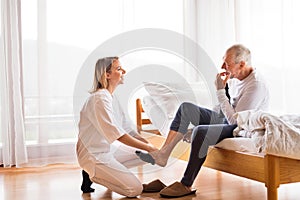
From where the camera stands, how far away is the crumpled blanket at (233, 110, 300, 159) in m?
2.24

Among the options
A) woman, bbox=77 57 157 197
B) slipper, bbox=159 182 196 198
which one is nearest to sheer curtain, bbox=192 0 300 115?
slipper, bbox=159 182 196 198

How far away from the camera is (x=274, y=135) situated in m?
2.27

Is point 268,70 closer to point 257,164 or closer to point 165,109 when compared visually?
point 165,109

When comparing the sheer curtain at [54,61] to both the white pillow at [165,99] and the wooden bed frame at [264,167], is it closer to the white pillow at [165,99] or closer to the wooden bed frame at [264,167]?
the white pillow at [165,99]

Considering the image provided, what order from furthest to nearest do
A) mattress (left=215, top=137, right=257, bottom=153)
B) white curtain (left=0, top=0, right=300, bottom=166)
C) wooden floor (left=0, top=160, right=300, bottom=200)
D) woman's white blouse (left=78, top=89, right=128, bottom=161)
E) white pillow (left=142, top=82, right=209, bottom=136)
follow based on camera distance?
white curtain (left=0, top=0, right=300, bottom=166) → white pillow (left=142, top=82, right=209, bottom=136) → wooden floor (left=0, top=160, right=300, bottom=200) → woman's white blouse (left=78, top=89, right=128, bottom=161) → mattress (left=215, top=137, right=257, bottom=153)

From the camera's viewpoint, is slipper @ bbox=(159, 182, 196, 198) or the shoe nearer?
slipper @ bbox=(159, 182, 196, 198)

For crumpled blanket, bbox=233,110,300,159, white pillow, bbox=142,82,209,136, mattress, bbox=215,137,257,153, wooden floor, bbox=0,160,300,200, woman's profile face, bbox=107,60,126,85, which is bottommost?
wooden floor, bbox=0,160,300,200

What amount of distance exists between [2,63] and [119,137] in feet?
5.76

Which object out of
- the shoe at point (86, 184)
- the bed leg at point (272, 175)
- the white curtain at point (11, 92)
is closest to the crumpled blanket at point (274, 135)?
the bed leg at point (272, 175)

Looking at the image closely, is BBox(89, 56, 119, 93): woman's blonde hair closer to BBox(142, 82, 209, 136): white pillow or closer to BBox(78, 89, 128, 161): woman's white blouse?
BBox(78, 89, 128, 161): woman's white blouse

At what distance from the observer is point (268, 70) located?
3895mm

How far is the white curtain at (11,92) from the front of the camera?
3.88 metres

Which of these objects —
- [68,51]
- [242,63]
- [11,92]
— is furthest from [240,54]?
[11,92]

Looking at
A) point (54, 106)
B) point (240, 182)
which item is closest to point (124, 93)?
point (240, 182)
